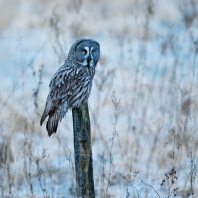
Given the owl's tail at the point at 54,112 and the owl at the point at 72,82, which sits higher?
the owl at the point at 72,82

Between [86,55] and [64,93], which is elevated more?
[86,55]

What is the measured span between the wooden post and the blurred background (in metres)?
0.35

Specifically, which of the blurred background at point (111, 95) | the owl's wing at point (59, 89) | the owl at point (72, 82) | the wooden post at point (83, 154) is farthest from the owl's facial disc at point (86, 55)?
the wooden post at point (83, 154)

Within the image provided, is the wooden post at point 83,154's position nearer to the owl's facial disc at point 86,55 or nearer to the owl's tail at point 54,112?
the owl's tail at point 54,112

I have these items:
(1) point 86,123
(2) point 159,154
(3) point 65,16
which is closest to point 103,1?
(3) point 65,16

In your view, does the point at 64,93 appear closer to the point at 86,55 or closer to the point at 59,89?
the point at 59,89

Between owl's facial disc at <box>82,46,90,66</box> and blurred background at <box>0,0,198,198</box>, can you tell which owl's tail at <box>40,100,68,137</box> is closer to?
blurred background at <box>0,0,198,198</box>

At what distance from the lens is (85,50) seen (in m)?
3.82

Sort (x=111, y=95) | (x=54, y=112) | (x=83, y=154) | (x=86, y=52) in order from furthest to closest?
(x=111, y=95), (x=86, y=52), (x=54, y=112), (x=83, y=154)

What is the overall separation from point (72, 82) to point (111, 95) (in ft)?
4.62

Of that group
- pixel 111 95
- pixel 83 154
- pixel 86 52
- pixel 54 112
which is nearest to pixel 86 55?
pixel 86 52

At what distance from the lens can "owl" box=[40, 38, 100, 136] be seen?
3.65 m

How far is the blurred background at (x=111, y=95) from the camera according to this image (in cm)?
444

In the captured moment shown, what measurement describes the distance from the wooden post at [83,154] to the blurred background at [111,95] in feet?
1.15
